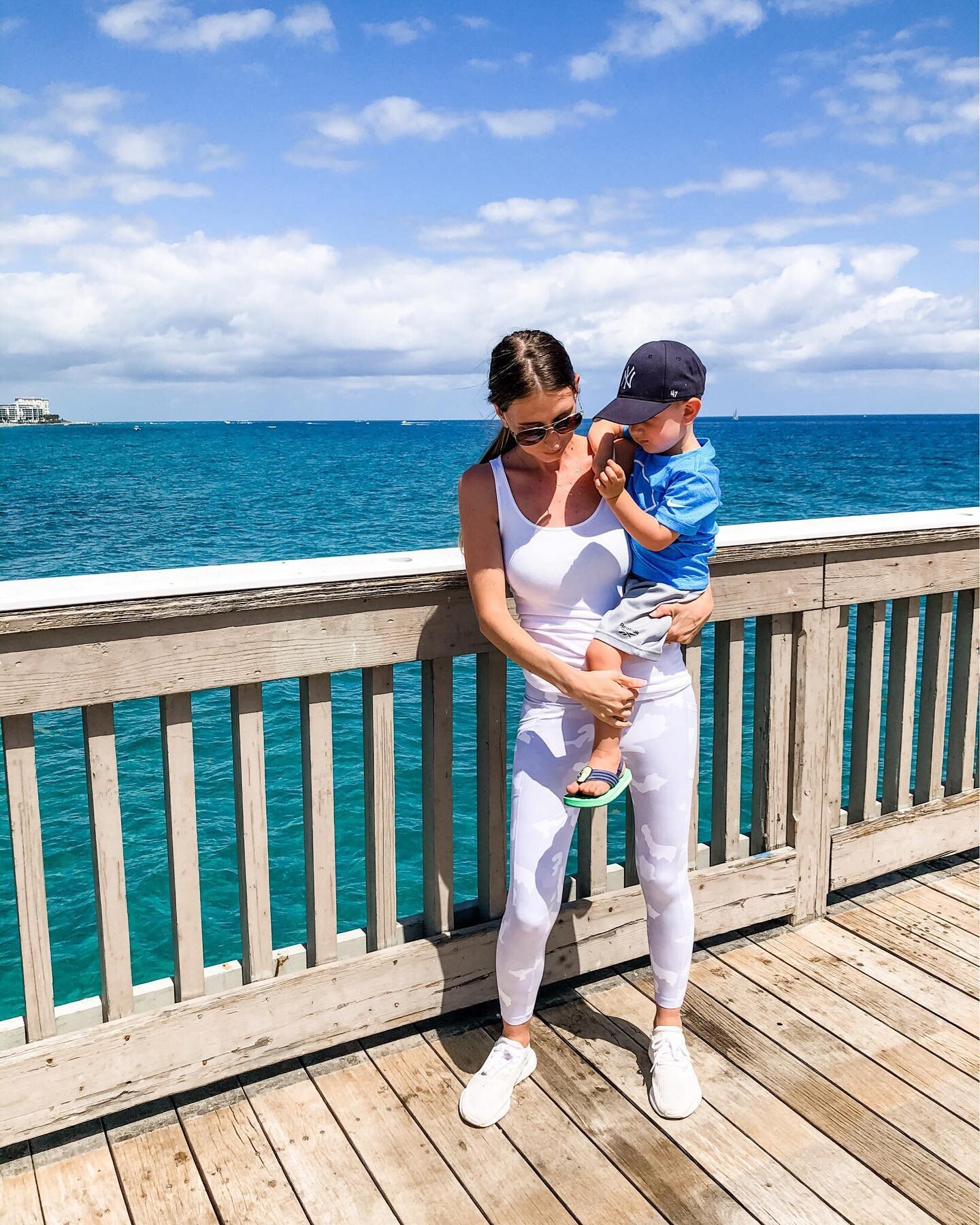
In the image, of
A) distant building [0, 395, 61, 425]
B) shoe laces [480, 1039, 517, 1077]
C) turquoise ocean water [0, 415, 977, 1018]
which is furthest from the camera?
distant building [0, 395, 61, 425]

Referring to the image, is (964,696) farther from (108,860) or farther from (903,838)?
(108,860)

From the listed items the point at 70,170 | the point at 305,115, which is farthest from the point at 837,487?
the point at 70,170

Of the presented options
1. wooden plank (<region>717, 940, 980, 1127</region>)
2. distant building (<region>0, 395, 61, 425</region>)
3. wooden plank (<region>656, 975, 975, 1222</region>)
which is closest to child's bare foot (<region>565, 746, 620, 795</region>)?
wooden plank (<region>656, 975, 975, 1222</region>)

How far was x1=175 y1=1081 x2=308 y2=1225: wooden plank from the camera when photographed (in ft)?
5.92

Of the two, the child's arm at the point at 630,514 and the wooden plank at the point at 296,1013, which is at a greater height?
the child's arm at the point at 630,514

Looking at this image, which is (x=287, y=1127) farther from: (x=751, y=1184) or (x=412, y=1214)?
(x=751, y=1184)

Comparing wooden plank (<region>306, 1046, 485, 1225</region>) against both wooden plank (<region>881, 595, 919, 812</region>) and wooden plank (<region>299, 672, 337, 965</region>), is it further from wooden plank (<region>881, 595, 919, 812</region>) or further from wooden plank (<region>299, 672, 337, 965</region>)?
wooden plank (<region>881, 595, 919, 812</region>)

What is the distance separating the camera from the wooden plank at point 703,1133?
5.94 feet

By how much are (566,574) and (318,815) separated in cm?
77

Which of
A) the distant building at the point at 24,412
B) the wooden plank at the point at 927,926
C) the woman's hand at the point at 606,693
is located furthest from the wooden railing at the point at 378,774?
the distant building at the point at 24,412

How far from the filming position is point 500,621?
6.39 feet

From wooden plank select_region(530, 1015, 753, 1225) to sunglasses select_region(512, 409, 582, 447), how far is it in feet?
4.53

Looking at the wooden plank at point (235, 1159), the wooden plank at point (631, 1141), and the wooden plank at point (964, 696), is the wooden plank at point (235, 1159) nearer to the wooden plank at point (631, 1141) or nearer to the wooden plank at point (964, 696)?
the wooden plank at point (631, 1141)

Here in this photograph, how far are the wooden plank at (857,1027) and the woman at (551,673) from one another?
474 millimetres
